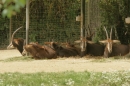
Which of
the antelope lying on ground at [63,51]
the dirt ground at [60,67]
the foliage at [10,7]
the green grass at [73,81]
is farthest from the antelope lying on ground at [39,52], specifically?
the foliage at [10,7]

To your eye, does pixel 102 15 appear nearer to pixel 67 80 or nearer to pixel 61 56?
pixel 61 56

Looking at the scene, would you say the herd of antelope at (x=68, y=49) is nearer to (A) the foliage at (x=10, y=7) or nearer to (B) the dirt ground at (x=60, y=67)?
(B) the dirt ground at (x=60, y=67)

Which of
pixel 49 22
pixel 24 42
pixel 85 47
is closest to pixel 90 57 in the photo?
pixel 85 47

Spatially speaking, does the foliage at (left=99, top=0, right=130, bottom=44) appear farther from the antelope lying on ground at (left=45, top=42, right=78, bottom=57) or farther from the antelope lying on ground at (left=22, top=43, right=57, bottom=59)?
the antelope lying on ground at (left=22, top=43, right=57, bottom=59)

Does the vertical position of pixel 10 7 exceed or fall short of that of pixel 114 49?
it exceeds it

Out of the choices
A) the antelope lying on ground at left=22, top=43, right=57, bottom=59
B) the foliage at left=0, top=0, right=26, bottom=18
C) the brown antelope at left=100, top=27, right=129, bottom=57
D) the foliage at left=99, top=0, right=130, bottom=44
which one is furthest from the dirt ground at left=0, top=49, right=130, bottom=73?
the foliage at left=0, top=0, right=26, bottom=18

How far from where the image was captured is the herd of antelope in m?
12.5

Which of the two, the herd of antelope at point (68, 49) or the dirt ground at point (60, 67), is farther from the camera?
the herd of antelope at point (68, 49)

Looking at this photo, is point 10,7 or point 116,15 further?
point 116,15

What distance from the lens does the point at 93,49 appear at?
44.0 feet

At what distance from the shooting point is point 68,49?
43.1 ft

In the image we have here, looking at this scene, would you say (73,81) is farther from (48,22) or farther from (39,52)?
(48,22)

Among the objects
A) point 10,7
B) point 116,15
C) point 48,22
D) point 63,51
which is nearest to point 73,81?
point 10,7

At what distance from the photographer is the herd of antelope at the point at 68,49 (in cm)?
1245
